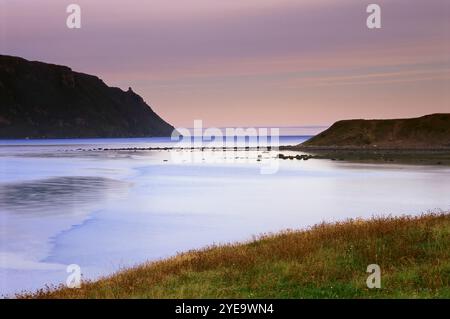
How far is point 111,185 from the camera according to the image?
6050cm

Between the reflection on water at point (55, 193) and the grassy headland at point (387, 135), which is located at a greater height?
the grassy headland at point (387, 135)

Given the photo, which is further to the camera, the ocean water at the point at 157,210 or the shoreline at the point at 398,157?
the shoreline at the point at 398,157

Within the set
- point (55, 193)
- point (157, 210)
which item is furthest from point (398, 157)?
point (157, 210)

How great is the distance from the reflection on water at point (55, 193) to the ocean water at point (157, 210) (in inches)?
3.4

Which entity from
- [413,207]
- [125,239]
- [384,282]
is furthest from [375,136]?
[384,282]

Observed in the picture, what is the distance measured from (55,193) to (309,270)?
132ft

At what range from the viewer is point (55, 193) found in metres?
51.5

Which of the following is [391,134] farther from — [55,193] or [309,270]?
[309,270]

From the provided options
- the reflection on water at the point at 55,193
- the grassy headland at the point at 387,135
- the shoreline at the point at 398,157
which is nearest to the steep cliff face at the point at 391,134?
the grassy headland at the point at 387,135

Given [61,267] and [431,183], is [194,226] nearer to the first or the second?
[61,267]

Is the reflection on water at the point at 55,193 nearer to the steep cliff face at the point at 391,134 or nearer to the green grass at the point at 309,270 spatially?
the green grass at the point at 309,270

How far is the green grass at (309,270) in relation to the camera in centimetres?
1364
